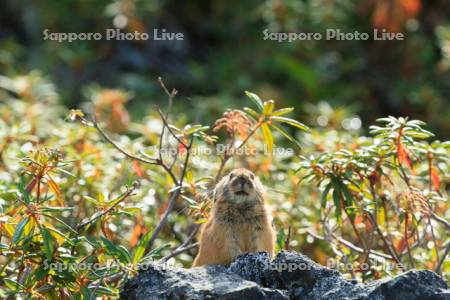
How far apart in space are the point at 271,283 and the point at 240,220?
1.12 metres

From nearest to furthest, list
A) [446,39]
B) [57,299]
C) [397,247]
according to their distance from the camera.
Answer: [57,299], [397,247], [446,39]

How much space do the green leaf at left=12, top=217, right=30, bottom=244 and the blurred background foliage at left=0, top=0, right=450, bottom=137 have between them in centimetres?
826

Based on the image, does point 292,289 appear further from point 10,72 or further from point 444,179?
point 10,72

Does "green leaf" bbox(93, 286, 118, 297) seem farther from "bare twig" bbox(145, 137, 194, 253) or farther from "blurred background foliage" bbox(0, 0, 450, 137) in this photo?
"blurred background foliage" bbox(0, 0, 450, 137)

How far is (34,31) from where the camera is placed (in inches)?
666

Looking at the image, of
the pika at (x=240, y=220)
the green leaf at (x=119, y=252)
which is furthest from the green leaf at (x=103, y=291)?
the pika at (x=240, y=220)

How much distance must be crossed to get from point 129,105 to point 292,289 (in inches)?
390

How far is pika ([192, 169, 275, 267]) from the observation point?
6.59 m

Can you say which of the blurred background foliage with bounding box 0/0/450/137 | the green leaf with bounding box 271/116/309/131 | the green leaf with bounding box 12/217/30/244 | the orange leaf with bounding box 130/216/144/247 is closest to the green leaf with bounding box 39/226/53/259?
the green leaf with bounding box 12/217/30/244

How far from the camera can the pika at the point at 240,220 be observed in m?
6.59

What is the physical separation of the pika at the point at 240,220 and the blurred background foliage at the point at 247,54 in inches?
299

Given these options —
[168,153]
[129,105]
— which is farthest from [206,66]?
[168,153]

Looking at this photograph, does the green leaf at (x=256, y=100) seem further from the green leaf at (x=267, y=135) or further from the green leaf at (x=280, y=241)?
the green leaf at (x=280, y=241)

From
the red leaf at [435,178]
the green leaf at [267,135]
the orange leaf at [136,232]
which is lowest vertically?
the orange leaf at [136,232]
